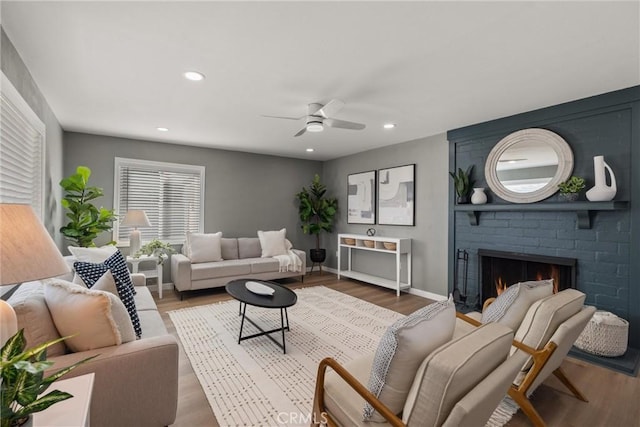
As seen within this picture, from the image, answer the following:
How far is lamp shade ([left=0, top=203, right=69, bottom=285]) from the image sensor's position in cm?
93

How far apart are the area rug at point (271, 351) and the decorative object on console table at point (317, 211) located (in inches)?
76.0

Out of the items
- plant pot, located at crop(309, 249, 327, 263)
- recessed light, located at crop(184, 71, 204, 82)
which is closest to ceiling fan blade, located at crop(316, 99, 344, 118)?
recessed light, located at crop(184, 71, 204, 82)

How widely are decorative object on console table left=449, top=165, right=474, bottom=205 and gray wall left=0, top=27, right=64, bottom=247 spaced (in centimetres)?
442

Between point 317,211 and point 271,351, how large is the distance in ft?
12.7

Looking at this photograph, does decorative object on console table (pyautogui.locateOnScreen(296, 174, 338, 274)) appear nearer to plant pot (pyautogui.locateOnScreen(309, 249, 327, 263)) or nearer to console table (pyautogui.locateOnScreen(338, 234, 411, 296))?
plant pot (pyautogui.locateOnScreen(309, 249, 327, 263))

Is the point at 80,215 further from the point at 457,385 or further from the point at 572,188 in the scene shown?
the point at 572,188

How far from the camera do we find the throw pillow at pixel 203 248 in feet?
15.7

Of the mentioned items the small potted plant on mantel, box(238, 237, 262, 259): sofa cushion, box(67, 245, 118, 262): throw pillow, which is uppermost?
the small potted plant on mantel

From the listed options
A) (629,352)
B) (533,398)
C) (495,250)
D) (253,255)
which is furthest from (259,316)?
(629,352)

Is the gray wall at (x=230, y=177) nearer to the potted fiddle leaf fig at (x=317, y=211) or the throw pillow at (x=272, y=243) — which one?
the potted fiddle leaf fig at (x=317, y=211)

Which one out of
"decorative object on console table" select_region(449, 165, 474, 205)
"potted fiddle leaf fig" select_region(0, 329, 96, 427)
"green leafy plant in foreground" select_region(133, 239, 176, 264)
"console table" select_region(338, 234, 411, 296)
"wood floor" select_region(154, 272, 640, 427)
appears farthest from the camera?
"console table" select_region(338, 234, 411, 296)

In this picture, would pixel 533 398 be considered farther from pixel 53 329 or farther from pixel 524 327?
pixel 53 329

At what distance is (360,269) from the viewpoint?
19.5 feet

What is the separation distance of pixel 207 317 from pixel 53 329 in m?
2.28
